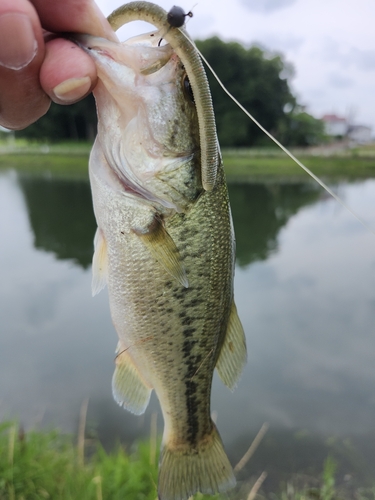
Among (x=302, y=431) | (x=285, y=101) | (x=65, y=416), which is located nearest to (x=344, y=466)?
(x=302, y=431)

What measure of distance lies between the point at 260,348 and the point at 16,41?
583 cm

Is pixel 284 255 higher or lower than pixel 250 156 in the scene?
lower

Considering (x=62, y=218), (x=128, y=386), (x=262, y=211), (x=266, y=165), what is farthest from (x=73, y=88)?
(x=266, y=165)

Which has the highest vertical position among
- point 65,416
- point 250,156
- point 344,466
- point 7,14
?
point 250,156

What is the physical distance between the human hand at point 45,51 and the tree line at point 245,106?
26.3 metres

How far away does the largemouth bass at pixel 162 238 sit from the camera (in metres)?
1.24

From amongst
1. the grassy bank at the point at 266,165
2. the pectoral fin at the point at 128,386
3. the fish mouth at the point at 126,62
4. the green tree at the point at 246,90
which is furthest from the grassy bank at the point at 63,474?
the green tree at the point at 246,90

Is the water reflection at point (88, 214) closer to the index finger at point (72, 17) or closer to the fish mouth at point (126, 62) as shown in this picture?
the fish mouth at point (126, 62)

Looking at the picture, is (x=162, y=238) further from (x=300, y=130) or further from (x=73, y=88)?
(x=300, y=130)

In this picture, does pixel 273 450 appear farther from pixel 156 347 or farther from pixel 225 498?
pixel 156 347

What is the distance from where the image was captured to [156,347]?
5.04 feet

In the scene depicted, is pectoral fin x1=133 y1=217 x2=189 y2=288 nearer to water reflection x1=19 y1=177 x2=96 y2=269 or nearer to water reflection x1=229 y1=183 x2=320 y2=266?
water reflection x1=19 y1=177 x2=96 y2=269

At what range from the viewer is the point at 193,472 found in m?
1.64

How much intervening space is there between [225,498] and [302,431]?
1.90 metres
